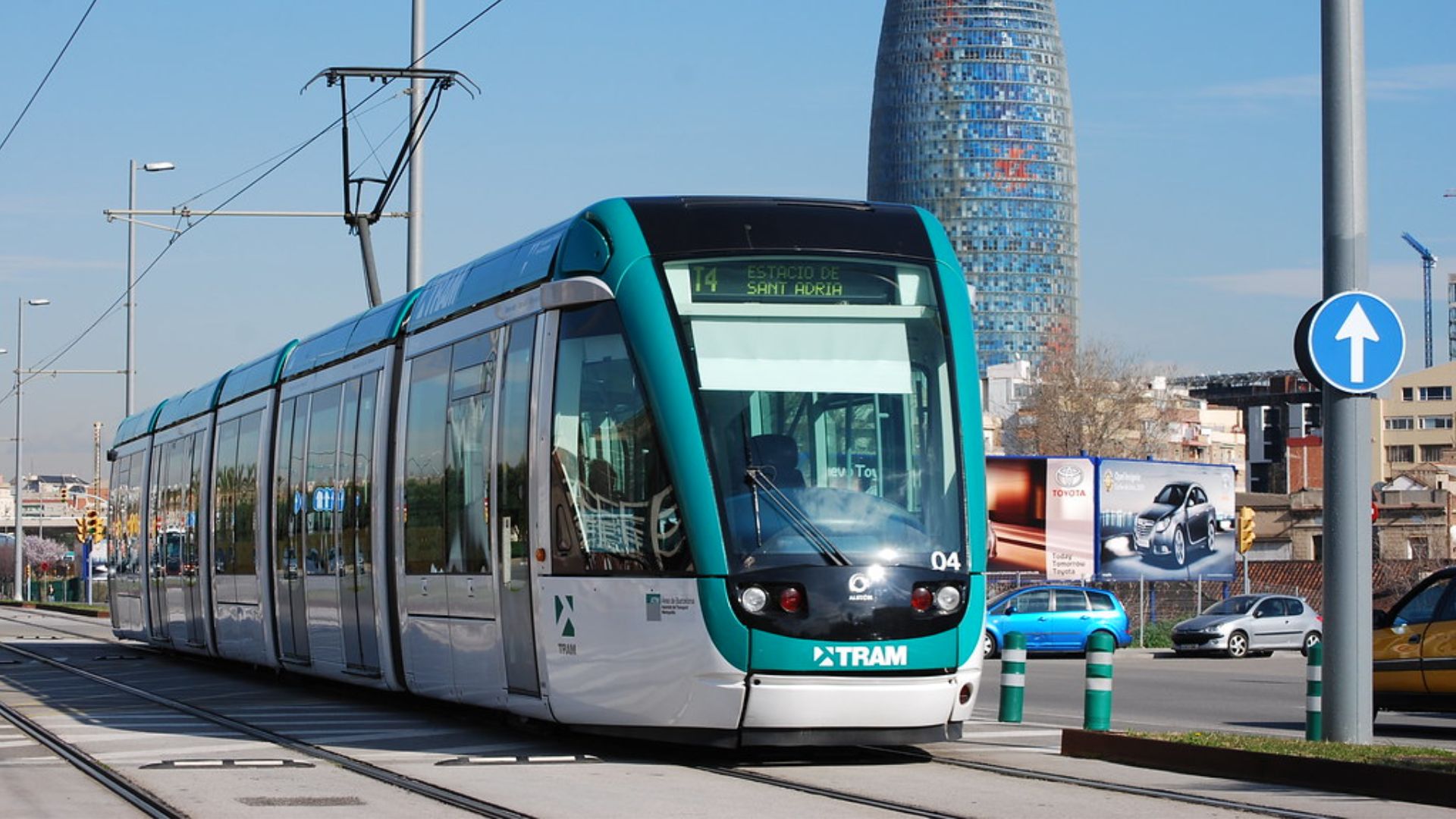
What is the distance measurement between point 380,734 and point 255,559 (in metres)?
6.94

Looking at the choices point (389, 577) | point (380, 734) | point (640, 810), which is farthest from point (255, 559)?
point (640, 810)

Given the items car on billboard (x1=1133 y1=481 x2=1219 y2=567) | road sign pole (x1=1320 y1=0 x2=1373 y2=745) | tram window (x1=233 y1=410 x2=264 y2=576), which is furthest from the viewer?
car on billboard (x1=1133 y1=481 x2=1219 y2=567)

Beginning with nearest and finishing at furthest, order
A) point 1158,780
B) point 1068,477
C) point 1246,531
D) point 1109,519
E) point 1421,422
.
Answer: point 1158,780 < point 1246,531 < point 1068,477 < point 1109,519 < point 1421,422

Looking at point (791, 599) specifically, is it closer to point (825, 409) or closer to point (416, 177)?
point (825, 409)

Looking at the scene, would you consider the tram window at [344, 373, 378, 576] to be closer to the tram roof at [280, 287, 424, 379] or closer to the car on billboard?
the tram roof at [280, 287, 424, 379]

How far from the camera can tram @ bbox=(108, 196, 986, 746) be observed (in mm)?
12188

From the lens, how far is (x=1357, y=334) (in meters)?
12.9

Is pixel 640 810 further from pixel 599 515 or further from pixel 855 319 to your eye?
pixel 855 319

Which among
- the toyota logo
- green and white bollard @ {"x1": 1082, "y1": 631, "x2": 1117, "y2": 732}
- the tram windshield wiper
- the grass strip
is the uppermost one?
the toyota logo

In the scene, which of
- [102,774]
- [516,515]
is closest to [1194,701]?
Answer: [516,515]

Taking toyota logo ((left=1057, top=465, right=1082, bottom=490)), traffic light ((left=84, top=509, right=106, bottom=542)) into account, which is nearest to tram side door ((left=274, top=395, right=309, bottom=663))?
toyota logo ((left=1057, top=465, right=1082, bottom=490))

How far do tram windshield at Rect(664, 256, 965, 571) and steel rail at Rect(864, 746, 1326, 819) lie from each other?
129cm

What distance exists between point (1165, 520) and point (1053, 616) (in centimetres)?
1833

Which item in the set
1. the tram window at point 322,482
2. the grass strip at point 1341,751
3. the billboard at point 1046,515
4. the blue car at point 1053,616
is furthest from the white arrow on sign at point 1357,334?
the billboard at point 1046,515
